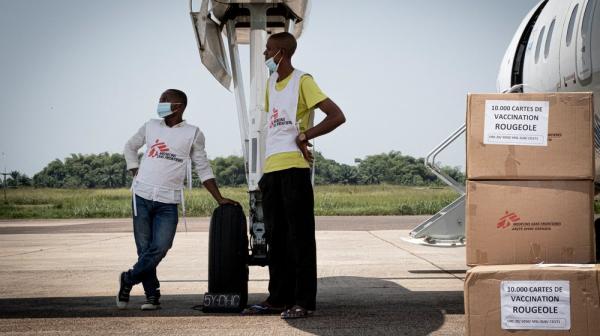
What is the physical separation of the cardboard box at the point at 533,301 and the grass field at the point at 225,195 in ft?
65.0

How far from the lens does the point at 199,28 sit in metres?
7.46

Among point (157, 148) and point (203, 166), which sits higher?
point (157, 148)

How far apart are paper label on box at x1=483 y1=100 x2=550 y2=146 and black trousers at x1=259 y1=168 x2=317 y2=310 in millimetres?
1743

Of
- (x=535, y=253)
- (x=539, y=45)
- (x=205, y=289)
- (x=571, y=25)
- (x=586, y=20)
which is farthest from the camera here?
(x=539, y=45)

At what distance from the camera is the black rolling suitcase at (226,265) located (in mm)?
6512

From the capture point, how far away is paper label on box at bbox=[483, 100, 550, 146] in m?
4.82

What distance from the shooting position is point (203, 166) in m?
6.91

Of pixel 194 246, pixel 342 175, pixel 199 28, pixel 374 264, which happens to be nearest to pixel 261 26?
pixel 199 28

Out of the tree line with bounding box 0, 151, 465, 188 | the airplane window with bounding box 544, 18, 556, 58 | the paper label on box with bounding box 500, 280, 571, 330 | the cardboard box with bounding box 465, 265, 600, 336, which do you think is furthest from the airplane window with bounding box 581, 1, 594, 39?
the tree line with bounding box 0, 151, 465, 188

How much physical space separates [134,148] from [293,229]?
178 cm

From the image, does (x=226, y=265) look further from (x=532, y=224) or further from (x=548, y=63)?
(x=548, y=63)

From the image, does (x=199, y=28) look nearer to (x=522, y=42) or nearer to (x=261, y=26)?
(x=261, y=26)

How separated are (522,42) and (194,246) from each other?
8128 millimetres

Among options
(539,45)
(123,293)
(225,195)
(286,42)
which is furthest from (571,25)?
(225,195)
